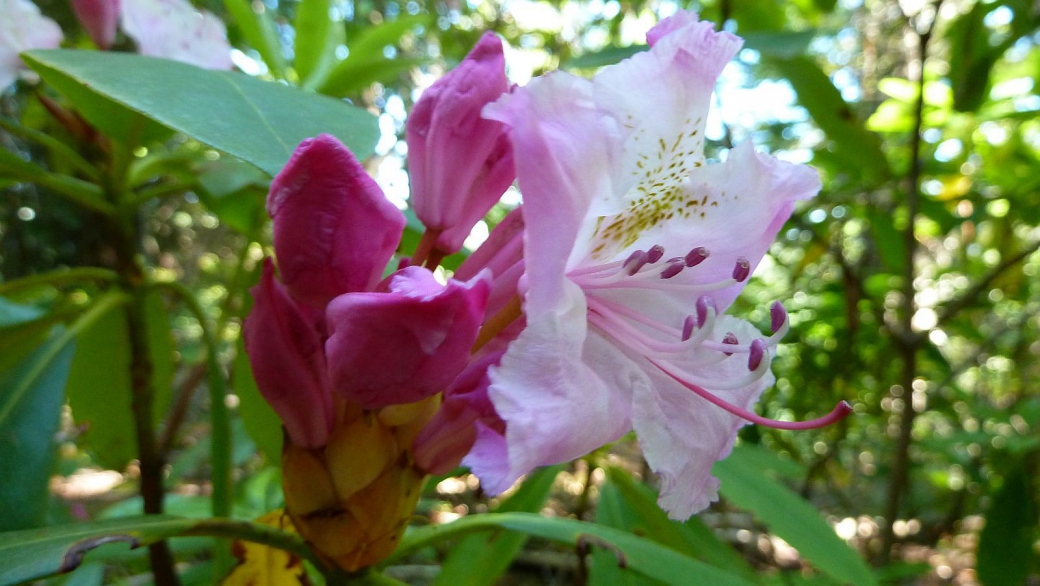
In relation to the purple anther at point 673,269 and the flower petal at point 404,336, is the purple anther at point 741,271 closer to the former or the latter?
the purple anther at point 673,269

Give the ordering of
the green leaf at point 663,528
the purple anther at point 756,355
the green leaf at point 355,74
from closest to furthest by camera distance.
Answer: the purple anther at point 756,355, the green leaf at point 663,528, the green leaf at point 355,74

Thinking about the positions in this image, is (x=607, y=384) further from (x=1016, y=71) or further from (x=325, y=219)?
(x=1016, y=71)

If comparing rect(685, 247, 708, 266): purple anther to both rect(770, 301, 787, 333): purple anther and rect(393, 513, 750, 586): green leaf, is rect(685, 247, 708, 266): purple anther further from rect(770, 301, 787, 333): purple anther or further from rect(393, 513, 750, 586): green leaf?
rect(393, 513, 750, 586): green leaf

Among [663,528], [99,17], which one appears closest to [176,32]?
[99,17]

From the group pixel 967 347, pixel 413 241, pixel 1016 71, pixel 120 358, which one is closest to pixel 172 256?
pixel 120 358

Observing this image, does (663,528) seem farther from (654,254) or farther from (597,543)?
(654,254)

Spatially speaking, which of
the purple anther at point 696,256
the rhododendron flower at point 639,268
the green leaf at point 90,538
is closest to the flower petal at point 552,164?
the rhododendron flower at point 639,268
